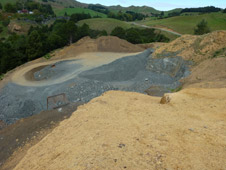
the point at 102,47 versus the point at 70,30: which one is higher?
the point at 70,30

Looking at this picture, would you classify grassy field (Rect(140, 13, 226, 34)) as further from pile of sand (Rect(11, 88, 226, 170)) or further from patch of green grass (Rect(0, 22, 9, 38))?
patch of green grass (Rect(0, 22, 9, 38))

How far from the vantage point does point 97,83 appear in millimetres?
20734

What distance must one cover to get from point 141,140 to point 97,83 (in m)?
14.1

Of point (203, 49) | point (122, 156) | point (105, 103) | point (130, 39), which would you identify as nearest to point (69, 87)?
point (105, 103)

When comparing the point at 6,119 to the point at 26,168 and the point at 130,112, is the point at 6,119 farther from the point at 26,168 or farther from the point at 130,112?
the point at 130,112

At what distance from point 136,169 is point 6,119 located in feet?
51.6

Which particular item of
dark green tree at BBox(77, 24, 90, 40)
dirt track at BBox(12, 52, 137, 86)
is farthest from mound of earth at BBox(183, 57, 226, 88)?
dark green tree at BBox(77, 24, 90, 40)

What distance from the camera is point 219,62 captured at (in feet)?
74.3

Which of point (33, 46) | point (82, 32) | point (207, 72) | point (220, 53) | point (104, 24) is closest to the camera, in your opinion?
point (207, 72)

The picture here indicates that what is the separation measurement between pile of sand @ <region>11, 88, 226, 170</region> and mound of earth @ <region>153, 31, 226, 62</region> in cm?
1759

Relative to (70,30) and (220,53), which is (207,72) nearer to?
(220,53)

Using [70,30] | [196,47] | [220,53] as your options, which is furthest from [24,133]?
[70,30]

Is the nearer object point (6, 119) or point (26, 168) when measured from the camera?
point (26, 168)

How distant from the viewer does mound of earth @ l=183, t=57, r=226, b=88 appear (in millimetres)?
19991
